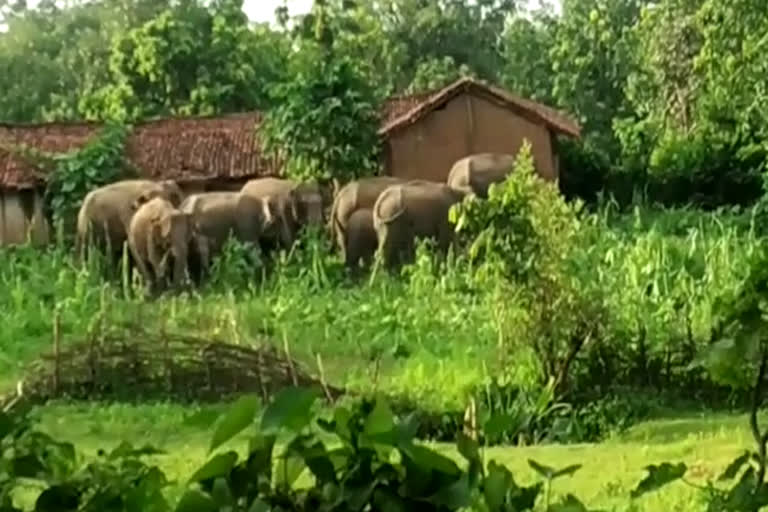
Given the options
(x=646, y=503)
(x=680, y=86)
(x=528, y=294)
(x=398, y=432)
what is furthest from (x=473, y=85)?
(x=398, y=432)

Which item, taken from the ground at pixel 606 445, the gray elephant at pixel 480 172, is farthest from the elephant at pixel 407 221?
the ground at pixel 606 445

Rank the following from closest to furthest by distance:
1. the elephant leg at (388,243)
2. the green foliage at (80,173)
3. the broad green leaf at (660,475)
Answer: the broad green leaf at (660,475), the elephant leg at (388,243), the green foliage at (80,173)

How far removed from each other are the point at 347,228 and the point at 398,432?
59.8ft

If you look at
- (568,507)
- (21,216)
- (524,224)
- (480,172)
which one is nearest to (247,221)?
(480,172)

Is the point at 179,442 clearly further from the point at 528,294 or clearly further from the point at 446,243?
the point at 446,243

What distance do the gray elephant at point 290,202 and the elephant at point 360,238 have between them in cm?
95

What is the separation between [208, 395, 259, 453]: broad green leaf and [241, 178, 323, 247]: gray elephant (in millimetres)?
18787

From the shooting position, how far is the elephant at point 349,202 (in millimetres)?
19656

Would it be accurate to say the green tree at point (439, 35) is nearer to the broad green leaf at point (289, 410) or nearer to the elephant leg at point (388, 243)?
the elephant leg at point (388, 243)

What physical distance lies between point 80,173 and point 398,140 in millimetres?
4772

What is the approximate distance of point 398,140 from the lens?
25.2m

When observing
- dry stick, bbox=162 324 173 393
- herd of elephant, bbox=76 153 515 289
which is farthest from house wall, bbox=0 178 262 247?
dry stick, bbox=162 324 173 393

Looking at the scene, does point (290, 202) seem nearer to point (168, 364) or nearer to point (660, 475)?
point (168, 364)

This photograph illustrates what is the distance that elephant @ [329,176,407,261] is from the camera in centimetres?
1966
